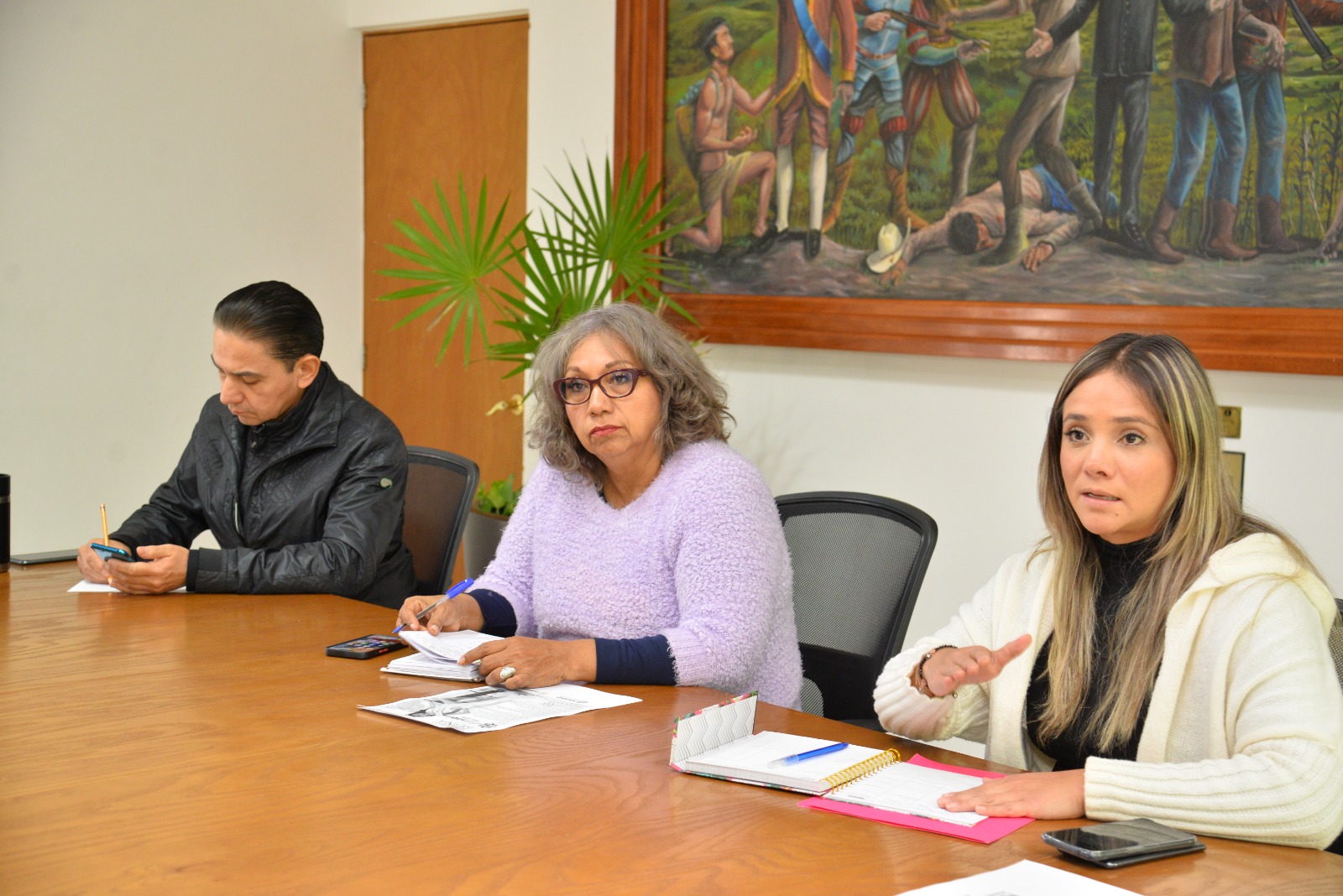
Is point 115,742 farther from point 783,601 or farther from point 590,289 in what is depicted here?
point 590,289

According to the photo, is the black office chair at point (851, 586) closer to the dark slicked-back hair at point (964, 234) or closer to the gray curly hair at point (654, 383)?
the gray curly hair at point (654, 383)

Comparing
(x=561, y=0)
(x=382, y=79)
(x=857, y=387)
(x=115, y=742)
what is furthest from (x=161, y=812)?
(x=382, y=79)

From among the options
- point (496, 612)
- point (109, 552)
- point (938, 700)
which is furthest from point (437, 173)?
point (938, 700)

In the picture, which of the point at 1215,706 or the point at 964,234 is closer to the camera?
the point at 1215,706

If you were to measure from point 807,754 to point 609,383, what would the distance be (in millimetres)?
912

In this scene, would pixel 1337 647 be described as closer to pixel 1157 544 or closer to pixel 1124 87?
pixel 1157 544

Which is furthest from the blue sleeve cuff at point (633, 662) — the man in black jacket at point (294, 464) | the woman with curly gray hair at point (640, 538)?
the man in black jacket at point (294, 464)

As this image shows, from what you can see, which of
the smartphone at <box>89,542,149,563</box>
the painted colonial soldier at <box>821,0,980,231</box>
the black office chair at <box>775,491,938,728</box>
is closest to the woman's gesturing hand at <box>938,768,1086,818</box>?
the black office chair at <box>775,491,938,728</box>

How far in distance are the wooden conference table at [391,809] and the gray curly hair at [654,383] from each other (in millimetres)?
564

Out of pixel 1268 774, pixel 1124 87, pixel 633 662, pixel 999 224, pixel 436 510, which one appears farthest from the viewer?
pixel 999 224

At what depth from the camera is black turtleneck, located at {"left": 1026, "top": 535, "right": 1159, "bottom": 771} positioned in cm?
172

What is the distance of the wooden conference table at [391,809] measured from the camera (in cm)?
128

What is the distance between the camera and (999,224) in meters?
3.79

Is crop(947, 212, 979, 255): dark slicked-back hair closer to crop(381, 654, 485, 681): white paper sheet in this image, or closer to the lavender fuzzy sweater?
the lavender fuzzy sweater
